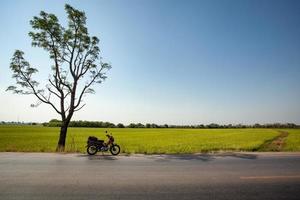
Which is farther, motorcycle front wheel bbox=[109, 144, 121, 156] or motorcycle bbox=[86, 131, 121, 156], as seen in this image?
motorcycle front wheel bbox=[109, 144, 121, 156]

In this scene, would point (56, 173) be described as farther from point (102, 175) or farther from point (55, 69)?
point (55, 69)

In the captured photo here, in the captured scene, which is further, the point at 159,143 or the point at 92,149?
the point at 159,143

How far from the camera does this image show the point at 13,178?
875 cm

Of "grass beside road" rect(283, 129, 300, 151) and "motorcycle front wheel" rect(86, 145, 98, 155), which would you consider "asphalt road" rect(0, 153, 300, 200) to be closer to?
"motorcycle front wheel" rect(86, 145, 98, 155)

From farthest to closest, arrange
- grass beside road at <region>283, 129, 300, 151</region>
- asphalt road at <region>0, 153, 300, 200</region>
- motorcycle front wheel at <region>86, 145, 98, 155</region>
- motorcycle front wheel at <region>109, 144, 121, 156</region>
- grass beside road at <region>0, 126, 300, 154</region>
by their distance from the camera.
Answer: grass beside road at <region>283, 129, 300, 151</region> < grass beside road at <region>0, 126, 300, 154</region> < motorcycle front wheel at <region>109, 144, 121, 156</region> < motorcycle front wheel at <region>86, 145, 98, 155</region> < asphalt road at <region>0, 153, 300, 200</region>

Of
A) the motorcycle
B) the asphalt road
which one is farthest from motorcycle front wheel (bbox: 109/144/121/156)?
the asphalt road

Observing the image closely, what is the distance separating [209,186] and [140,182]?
2.07 metres

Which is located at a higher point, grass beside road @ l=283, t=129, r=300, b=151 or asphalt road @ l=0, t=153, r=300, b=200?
grass beside road @ l=283, t=129, r=300, b=151

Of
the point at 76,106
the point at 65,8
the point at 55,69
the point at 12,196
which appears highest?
the point at 65,8

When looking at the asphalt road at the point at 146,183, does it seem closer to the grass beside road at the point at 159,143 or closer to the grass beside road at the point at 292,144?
the grass beside road at the point at 159,143

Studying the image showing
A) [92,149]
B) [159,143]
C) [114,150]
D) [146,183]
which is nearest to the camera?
[146,183]

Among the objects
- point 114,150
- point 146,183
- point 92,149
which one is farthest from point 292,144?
point 146,183

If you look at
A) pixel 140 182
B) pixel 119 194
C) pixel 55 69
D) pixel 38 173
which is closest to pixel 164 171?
pixel 140 182

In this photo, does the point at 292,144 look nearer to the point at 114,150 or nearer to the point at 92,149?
the point at 114,150
